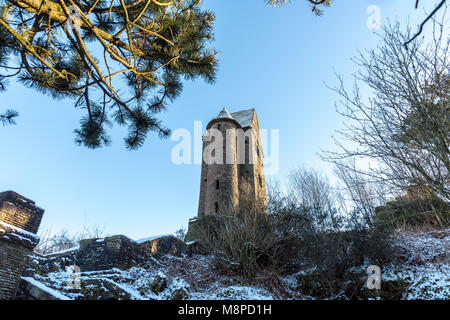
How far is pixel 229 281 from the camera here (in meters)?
8.39

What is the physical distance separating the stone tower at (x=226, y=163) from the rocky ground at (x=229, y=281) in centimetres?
938

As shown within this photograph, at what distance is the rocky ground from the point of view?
6350mm

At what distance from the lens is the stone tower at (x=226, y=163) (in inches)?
751

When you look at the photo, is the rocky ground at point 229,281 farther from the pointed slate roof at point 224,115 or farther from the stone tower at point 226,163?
the pointed slate roof at point 224,115

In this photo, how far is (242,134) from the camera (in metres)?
22.6

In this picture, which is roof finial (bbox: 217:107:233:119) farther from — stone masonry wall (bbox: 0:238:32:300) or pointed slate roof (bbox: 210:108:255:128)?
stone masonry wall (bbox: 0:238:32:300)

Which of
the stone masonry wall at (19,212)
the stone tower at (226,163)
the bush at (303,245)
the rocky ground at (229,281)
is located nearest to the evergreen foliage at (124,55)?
the stone masonry wall at (19,212)

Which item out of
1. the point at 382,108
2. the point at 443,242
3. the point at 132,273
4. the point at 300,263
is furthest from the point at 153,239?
the point at 443,242

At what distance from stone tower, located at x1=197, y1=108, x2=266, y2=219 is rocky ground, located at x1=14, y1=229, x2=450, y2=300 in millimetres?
9375

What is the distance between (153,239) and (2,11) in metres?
8.61

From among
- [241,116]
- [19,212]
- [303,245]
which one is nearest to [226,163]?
[241,116]

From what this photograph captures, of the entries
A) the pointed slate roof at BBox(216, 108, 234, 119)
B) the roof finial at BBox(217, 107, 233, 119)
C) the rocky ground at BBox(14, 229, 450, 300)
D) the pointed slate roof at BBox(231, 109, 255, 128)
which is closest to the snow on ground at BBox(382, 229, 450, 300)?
the rocky ground at BBox(14, 229, 450, 300)
